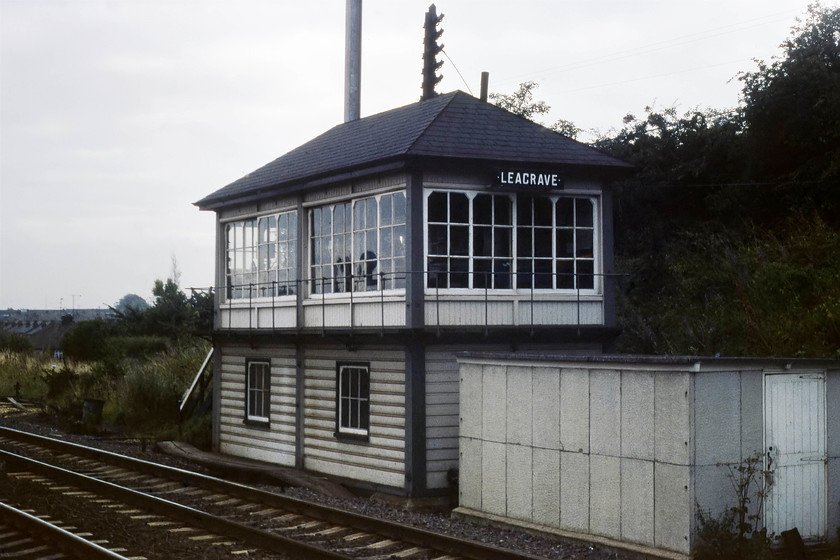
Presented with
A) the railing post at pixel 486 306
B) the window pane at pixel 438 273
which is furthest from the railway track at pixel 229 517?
the railing post at pixel 486 306

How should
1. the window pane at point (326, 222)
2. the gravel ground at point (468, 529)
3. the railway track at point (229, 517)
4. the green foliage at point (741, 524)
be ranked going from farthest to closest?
the window pane at point (326, 222) < the gravel ground at point (468, 529) < the railway track at point (229, 517) < the green foliage at point (741, 524)

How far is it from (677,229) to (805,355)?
55.3 feet

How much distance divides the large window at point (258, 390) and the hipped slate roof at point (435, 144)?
11.1ft

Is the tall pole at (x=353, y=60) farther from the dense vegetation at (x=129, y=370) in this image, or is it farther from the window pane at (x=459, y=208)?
the window pane at (x=459, y=208)

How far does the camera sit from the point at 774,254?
64.4 feet

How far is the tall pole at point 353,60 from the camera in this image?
23219mm

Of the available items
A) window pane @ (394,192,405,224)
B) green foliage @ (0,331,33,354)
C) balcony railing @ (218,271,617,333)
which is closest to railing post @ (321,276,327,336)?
balcony railing @ (218,271,617,333)

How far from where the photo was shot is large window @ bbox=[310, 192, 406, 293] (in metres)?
15.1

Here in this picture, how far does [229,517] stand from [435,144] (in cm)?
654

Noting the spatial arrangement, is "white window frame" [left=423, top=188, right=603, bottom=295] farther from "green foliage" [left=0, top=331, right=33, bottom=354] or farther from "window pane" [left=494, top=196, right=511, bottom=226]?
"green foliage" [left=0, top=331, right=33, bottom=354]

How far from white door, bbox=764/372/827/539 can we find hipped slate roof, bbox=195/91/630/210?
6283 millimetres

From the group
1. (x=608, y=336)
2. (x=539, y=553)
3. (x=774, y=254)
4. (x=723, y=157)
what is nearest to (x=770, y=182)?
(x=723, y=157)

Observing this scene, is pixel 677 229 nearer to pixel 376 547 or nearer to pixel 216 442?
pixel 216 442

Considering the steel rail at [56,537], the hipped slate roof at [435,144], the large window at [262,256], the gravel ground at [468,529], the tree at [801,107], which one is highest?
the tree at [801,107]
